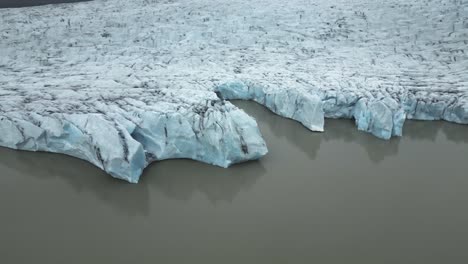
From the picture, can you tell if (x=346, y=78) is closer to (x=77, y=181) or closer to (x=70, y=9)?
(x=77, y=181)

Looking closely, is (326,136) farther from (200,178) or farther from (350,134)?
(200,178)

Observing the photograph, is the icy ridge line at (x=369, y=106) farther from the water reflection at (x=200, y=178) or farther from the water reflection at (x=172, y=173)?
the water reflection at (x=200, y=178)

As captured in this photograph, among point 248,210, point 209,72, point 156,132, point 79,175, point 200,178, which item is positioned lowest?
point 248,210

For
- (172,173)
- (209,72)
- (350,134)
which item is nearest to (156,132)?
(172,173)

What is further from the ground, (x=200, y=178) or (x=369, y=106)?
(x=369, y=106)

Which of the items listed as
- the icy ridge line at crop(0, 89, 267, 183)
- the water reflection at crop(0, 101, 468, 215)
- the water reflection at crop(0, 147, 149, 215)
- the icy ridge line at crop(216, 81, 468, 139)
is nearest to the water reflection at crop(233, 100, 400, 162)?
the water reflection at crop(0, 101, 468, 215)

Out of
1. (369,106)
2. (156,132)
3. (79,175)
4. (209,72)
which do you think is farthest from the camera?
(209,72)

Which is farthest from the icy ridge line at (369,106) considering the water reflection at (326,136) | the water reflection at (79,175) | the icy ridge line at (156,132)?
the water reflection at (79,175)

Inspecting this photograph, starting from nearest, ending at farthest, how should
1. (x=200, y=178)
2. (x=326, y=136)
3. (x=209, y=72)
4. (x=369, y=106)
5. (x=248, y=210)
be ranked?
1. (x=248, y=210)
2. (x=200, y=178)
3. (x=326, y=136)
4. (x=369, y=106)
5. (x=209, y=72)
